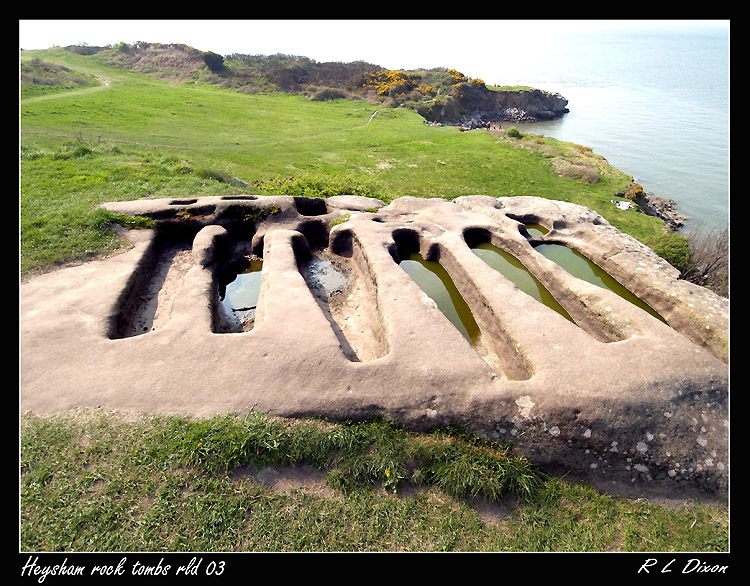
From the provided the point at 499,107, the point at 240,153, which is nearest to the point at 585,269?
the point at 240,153

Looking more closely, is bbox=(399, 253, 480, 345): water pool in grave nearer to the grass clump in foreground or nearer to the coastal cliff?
the grass clump in foreground

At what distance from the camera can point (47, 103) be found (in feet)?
120

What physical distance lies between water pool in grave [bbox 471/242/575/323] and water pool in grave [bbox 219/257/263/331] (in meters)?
8.42

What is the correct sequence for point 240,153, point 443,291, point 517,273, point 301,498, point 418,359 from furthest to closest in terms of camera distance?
1. point 240,153
2. point 517,273
3. point 443,291
4. point 418,359
5. point 301,498

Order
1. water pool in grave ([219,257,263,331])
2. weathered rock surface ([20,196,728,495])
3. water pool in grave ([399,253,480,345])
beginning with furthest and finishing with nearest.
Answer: water pool in grave ([219,257,263,331]) → water pool in grave ([399,253,480,345]) → weathered rock surface ([20,196,728,495])

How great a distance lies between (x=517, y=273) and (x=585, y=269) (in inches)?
113

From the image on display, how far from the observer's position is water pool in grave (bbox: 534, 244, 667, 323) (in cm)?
1285

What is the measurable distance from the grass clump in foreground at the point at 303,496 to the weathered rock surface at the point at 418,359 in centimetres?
44

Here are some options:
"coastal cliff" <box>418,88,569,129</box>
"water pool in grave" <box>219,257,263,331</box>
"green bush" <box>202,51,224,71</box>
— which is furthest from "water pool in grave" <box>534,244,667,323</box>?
"green bush" <box>202,51,224,71</box>

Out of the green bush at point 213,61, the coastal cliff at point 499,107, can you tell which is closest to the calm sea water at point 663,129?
the coastal cliff at point 499,107

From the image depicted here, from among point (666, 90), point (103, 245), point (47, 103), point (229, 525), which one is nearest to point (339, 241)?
point (103, 245)

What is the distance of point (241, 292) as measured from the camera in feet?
43.1

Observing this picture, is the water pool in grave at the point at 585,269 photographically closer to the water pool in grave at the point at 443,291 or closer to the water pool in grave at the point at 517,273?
the water pool in grave at the point at 517,273

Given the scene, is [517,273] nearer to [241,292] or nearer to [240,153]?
[241,292]
